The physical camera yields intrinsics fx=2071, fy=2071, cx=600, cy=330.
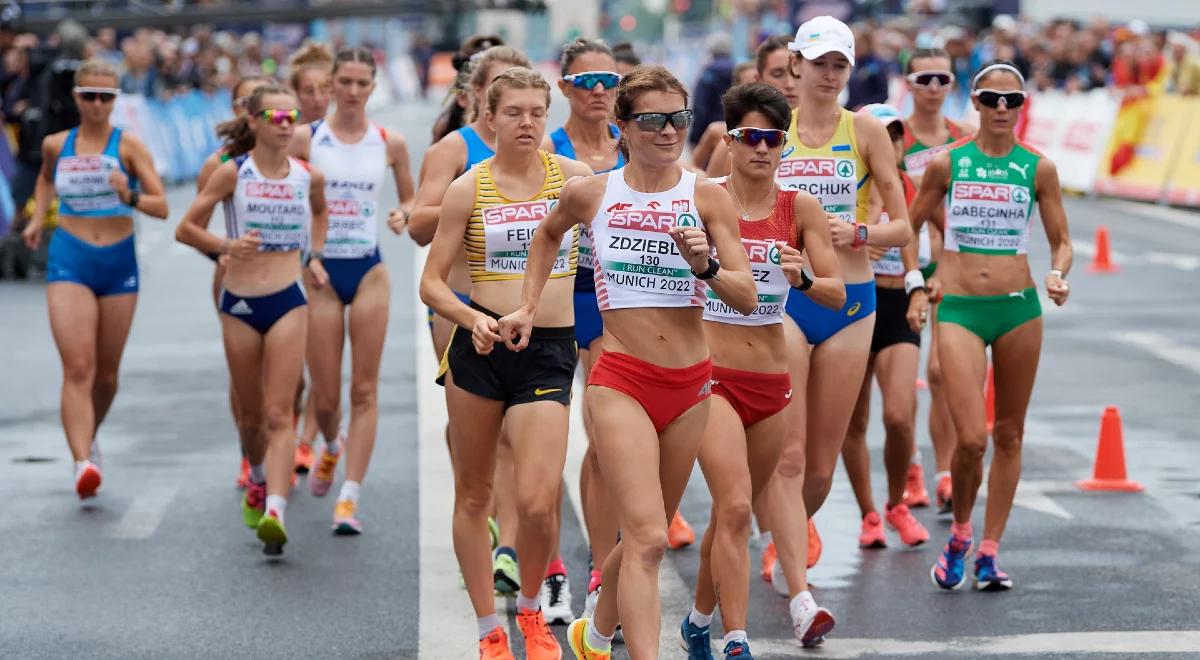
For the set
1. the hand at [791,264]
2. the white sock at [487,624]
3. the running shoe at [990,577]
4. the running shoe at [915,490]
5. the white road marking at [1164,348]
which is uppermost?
the hand at [791,264]

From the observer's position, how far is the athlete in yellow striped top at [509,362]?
7117 millimetres

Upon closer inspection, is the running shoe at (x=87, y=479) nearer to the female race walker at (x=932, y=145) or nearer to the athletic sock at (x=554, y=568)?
the athletic sock at (x=554, y=568)

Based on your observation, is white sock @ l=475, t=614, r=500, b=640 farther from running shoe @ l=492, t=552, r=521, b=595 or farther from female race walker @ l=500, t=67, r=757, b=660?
running shoe @ l=492, t=552, r=521, b=595

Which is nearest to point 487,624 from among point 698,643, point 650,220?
point 698,643

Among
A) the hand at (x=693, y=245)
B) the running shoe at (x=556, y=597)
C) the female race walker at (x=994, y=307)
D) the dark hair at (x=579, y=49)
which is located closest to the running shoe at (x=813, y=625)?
the running shoe at (x=556, y=597)

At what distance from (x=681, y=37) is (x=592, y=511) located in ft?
373

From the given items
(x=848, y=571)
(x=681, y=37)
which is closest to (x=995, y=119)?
(x=848, y=571)

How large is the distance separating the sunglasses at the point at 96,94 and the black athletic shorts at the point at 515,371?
4396 millimetres

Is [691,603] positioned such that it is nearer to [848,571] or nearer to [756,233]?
[848,571]

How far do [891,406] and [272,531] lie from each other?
2826 millimetres

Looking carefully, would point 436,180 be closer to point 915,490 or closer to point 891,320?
point 891,320

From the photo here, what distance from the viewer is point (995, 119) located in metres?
8.53

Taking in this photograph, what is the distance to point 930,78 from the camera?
9945 millimetres

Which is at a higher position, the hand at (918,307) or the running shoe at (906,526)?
the hand at (918,307)
